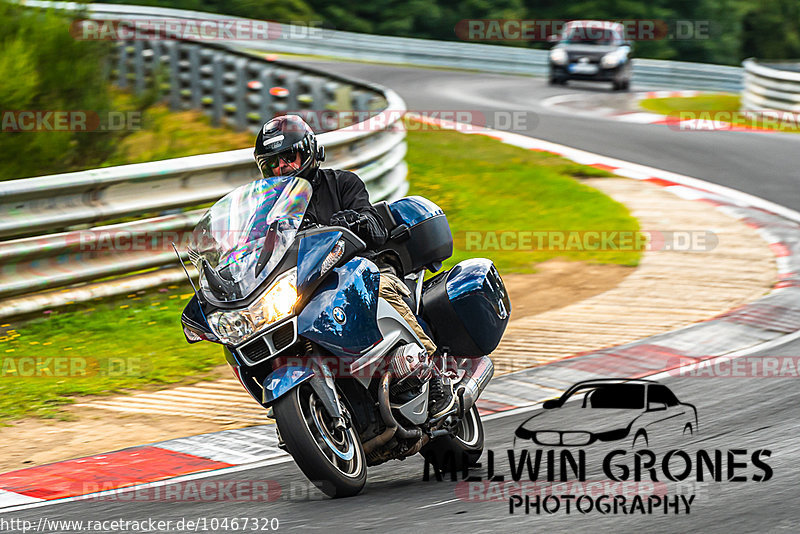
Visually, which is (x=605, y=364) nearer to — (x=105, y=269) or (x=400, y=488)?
(x=400, y=488)

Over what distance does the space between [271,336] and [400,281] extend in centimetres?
101

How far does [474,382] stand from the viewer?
5793 mm

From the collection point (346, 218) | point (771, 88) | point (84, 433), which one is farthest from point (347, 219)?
point (771, 88)

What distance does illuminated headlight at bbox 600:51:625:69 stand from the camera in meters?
26.3

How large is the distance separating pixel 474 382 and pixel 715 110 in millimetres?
19552

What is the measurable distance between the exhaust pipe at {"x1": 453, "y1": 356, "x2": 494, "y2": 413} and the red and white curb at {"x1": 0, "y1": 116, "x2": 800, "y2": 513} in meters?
0.86

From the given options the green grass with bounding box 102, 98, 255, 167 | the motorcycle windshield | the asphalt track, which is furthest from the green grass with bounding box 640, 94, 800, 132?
the motorcycle windshield

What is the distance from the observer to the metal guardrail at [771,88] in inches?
859

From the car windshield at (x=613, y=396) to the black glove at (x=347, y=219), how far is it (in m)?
2.33
